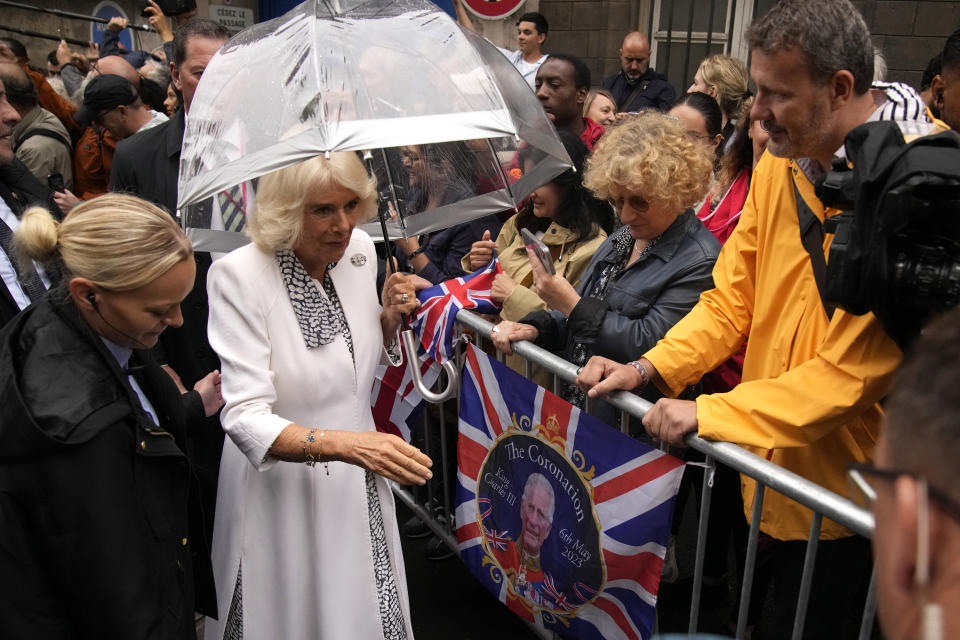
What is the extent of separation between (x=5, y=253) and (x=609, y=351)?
8.08 feet

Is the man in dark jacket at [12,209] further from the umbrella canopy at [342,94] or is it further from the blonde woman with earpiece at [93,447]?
the blonde woman with earpiece at [93,447]

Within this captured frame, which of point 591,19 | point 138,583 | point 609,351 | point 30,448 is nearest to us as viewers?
point 30,448

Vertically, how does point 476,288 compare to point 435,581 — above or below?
above

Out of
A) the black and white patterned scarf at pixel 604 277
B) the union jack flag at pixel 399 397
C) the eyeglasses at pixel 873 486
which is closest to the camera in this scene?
the eyeglasses at pixel 873 486

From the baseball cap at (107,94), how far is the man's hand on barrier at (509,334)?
148 inches

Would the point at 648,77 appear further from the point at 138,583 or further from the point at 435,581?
the point at 138,583

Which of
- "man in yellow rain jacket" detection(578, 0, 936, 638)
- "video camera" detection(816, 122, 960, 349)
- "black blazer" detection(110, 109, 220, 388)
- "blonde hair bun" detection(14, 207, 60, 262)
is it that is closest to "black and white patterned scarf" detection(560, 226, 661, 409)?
"man in yellow rain jacket" detection(578, 0, 936, 638)

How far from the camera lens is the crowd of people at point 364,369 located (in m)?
1.74

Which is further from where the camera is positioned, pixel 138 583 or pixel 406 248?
pixel 406 248

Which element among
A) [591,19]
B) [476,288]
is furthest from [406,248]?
[591,19]

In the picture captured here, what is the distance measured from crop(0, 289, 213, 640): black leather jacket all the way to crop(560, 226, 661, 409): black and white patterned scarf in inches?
63.5

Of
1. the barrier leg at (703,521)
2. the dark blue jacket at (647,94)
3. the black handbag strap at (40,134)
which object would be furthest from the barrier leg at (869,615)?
the black handbag strap at (40,134)

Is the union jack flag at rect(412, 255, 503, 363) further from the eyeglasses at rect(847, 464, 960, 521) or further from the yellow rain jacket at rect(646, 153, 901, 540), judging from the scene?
the eyeglasses at rect(847, 464, 960, 521)

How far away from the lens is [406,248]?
4039 millimetres
